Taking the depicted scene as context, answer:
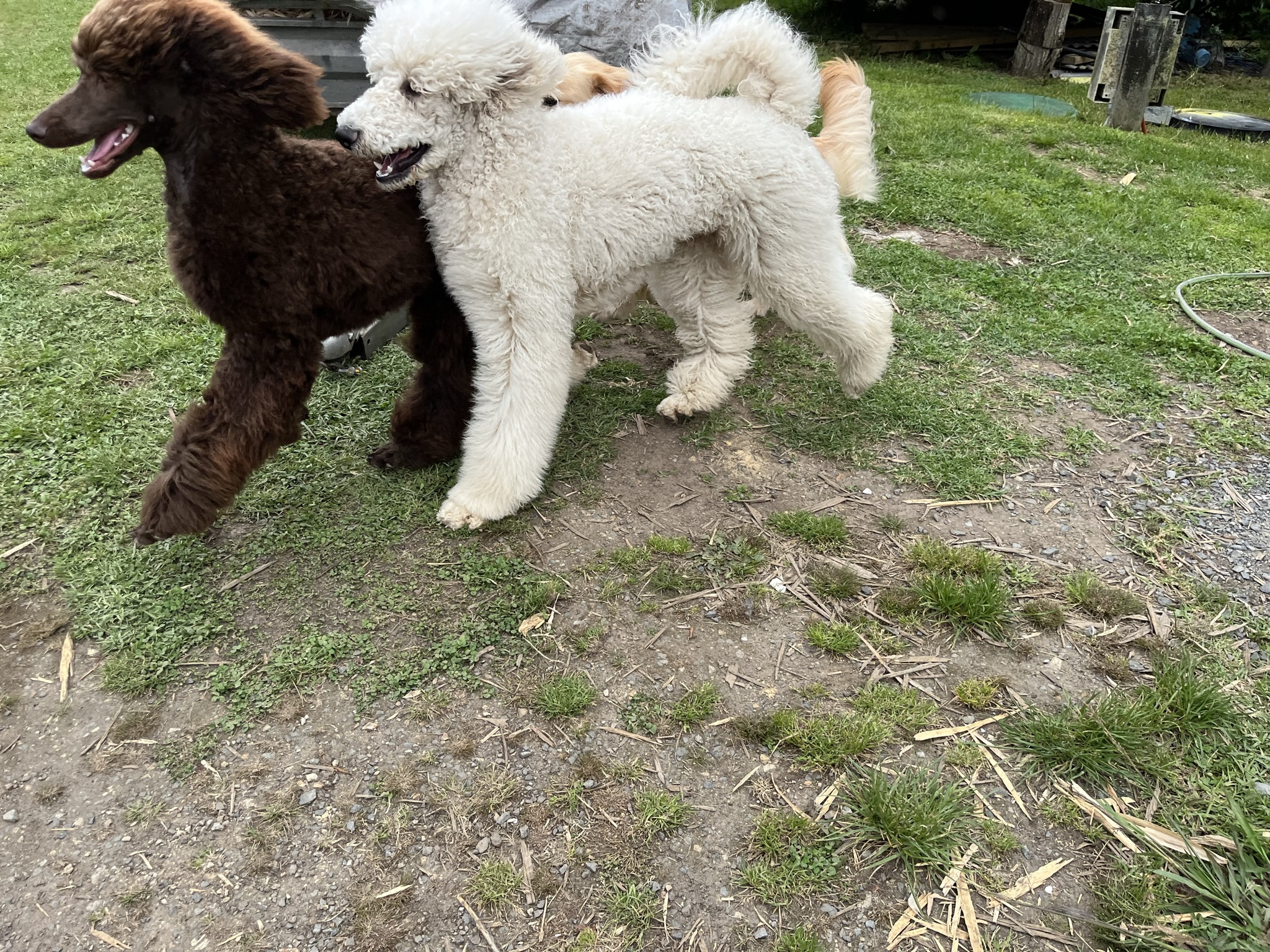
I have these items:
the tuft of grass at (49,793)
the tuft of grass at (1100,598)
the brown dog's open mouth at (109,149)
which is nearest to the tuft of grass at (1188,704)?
the tuft of grass at (1100,598)

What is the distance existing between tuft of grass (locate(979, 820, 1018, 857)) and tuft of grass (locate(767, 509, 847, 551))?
1121 mm

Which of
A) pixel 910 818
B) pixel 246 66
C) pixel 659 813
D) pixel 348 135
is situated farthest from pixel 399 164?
pixel 910 818

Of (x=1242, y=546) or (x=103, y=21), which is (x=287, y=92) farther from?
(x=1242, y=546)

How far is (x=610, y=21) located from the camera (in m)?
5.82

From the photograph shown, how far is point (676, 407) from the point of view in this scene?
360cm

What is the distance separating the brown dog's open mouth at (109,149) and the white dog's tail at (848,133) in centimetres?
293

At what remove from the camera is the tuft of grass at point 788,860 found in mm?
1980

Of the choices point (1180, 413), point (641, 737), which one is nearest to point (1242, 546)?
point (1180, 413)

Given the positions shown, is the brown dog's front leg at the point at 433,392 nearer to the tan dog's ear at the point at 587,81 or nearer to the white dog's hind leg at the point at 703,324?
the white dog's hind leg at the point at 703,324

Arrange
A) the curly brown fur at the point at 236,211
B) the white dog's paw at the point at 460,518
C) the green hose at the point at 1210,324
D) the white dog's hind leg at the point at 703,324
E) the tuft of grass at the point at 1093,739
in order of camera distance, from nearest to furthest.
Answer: the tuft of grass at the point at 1093,739, the curly brown fur at the point at 236,211, the white dog's paw at the point at 460,518, the white dog's hind leg at the point at 703,324, the green hose at the point at 1210,324

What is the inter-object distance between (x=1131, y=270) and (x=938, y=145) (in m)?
2.92

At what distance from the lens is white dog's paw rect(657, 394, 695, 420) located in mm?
3596

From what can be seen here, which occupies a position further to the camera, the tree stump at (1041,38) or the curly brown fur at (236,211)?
the tree stump at (1041,38)

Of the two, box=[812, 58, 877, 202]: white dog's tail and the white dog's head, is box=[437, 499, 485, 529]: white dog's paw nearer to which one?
the white dog's head
